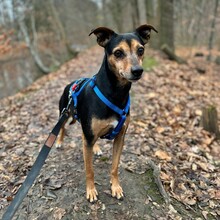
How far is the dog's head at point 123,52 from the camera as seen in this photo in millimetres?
3361

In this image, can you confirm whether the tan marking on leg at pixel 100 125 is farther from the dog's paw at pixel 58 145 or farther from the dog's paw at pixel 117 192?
the dog's paw at pixel 58 145

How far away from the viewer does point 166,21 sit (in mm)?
15117

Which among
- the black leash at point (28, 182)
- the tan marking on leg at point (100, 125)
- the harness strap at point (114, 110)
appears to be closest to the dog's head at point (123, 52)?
the harness strap at point (114, 110)

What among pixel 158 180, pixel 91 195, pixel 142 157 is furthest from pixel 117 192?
pixel 142 157

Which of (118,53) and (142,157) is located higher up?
(118,53)

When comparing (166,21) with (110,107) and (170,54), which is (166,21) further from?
(110,107)

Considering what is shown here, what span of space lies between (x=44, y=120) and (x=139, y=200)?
378 centimetres

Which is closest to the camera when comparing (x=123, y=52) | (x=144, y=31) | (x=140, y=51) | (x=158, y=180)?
(x=123, y=52)

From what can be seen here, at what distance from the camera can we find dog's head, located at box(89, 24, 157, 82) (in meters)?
3.36

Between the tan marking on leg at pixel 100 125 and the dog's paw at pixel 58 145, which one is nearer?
the tan marking on leg at pixel 100 125

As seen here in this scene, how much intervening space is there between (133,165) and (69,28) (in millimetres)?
30328

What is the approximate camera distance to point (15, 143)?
19.6 feet

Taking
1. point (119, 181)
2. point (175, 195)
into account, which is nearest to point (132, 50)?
point (119, 181)

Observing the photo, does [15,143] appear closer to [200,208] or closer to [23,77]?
[200,208]
